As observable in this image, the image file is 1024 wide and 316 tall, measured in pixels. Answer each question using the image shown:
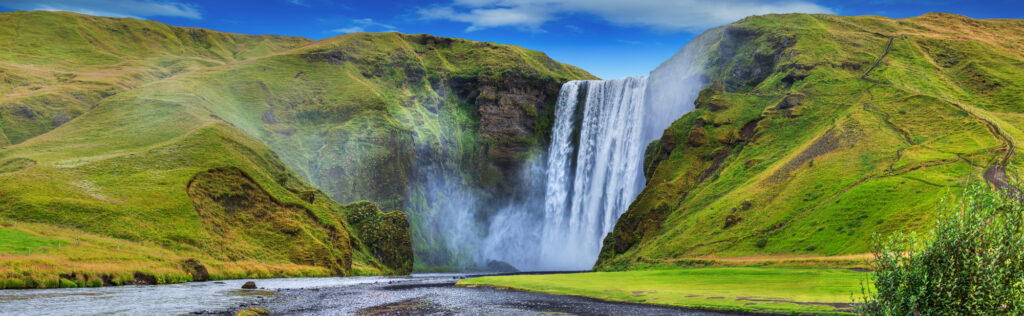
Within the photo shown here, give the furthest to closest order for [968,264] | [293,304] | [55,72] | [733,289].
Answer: [55,72]
[733,289]
[293,304]
[968,264]

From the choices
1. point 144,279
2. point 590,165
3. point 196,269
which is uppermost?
point 590,165

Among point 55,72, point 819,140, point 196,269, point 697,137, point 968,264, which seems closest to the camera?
point 968,264

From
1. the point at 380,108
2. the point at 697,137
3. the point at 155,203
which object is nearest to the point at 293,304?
the point at 155,203

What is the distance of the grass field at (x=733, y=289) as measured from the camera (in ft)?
100

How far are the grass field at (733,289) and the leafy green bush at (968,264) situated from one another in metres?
10.8

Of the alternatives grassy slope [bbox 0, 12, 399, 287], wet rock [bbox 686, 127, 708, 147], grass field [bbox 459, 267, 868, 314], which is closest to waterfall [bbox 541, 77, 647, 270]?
wet rock [bbox 686, 127, 708, 147]

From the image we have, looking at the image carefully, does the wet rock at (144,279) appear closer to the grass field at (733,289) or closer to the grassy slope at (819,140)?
the grass field at (733,289)

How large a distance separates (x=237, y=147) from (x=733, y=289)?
86.0 m

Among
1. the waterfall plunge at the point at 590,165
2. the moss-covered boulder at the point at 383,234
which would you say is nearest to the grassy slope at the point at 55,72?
the moss-covered boulder at the point at 383,234

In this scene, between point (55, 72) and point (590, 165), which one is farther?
point (55, 72)

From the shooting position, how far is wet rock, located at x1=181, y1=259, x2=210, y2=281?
2375 inches

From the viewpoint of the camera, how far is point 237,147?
9800cm

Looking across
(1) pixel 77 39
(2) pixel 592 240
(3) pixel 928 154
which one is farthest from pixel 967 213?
(1) pixel 77 39

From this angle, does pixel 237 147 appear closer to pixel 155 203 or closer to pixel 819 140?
pixel 155 203
